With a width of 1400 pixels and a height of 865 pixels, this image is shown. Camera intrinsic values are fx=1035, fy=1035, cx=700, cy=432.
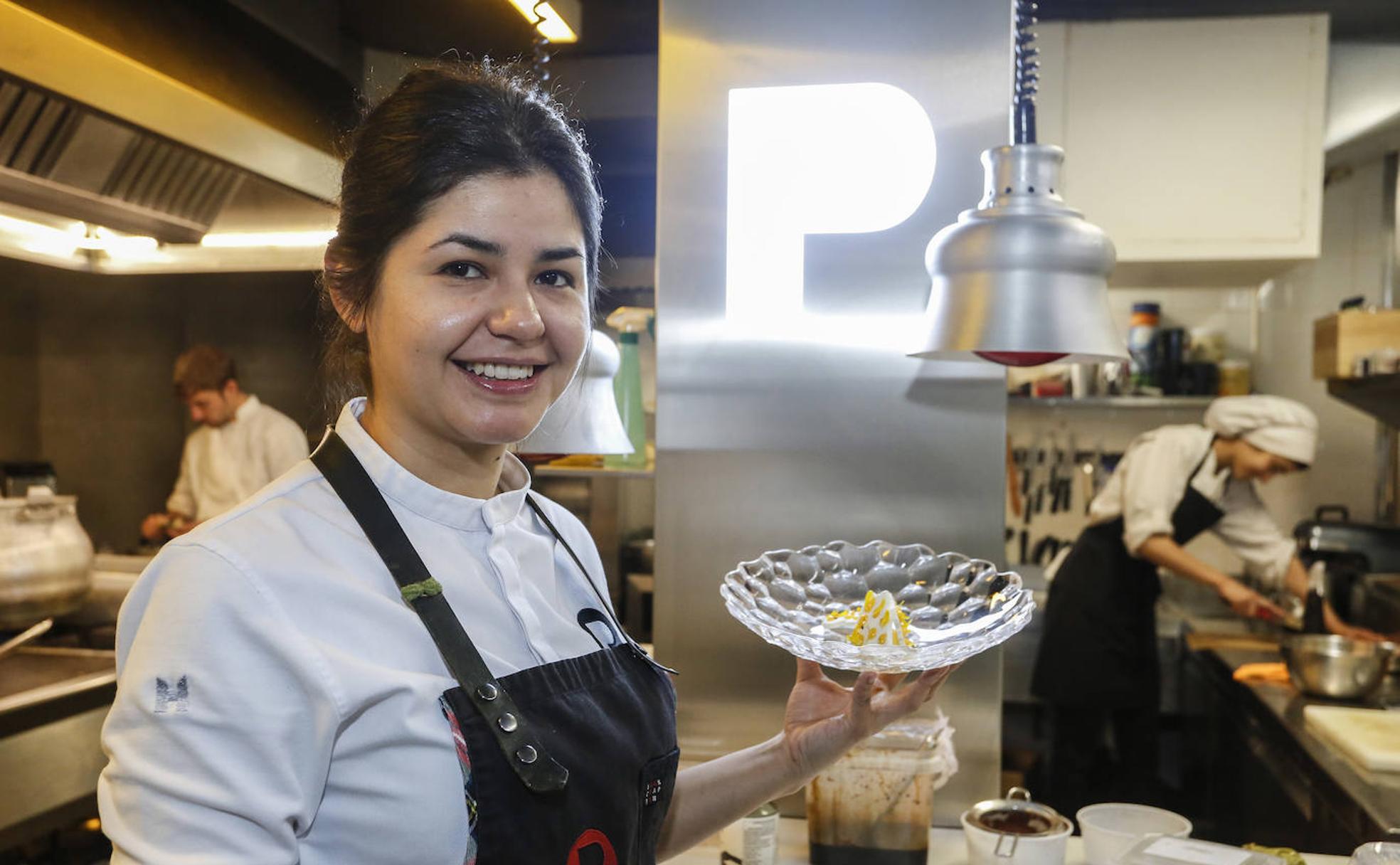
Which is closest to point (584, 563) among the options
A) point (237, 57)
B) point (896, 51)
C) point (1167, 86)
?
point (896, 51)

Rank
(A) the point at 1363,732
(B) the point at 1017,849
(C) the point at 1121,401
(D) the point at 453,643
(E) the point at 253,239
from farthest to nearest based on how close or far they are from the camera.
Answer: (C) the point at 1121,401, (E) the point at 253,239, (A) the point at 1363,732, (B) the point at 1017,849, (D) the point at 453,643

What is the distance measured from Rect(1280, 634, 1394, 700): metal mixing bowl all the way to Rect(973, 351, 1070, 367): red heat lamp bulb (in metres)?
1.78

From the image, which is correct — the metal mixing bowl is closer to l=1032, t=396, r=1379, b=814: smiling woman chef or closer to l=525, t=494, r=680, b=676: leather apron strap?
l=1032, t=396, r=1379, b=814: smiling woman chef

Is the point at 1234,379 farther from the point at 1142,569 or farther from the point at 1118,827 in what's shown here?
the point at 1118,827

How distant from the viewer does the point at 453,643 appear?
94cm

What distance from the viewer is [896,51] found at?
1703mm

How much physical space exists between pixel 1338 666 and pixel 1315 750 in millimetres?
427

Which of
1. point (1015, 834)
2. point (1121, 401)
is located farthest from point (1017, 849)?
point (1121, 401)

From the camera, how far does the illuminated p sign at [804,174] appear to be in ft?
5.59

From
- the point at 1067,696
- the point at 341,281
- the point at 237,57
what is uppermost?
the point at 237,57

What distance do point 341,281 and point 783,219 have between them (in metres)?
0.89

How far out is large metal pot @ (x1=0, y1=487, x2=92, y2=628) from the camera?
243 centimetres

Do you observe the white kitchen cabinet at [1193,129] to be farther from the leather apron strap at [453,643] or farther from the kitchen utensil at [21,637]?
the kitchen utensil at [21,637]

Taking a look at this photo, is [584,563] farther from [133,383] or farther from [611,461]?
[133,383]
